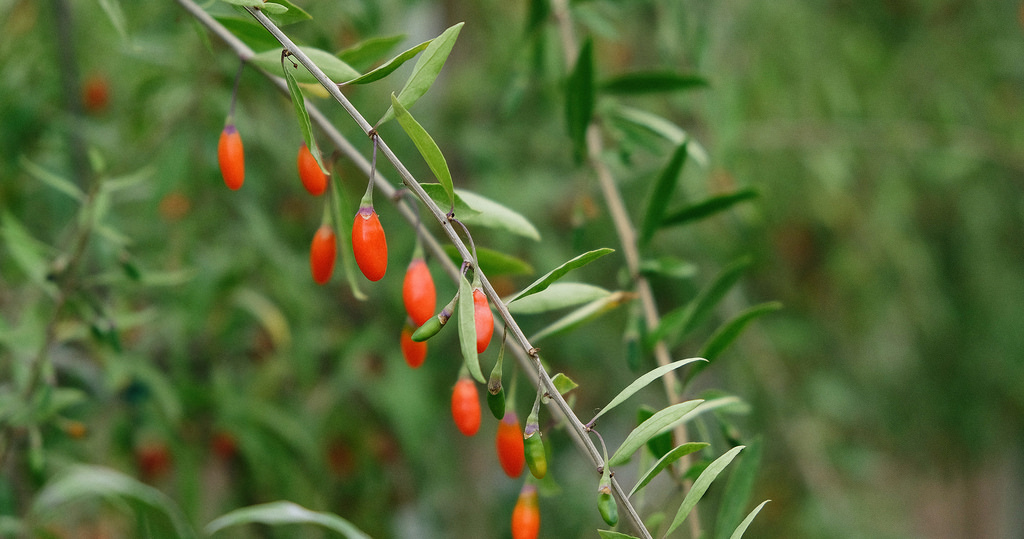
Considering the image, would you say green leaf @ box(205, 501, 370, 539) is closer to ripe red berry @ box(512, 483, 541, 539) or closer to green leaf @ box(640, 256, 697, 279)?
ripe red berry @ box(512, 483, 541, 539)

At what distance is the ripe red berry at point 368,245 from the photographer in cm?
33

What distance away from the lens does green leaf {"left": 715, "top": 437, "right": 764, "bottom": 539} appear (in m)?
0.46

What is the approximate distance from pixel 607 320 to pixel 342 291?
440mm

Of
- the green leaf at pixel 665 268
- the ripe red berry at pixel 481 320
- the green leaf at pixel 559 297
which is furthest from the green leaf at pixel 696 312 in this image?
the ripe red berry at pixel 481 320

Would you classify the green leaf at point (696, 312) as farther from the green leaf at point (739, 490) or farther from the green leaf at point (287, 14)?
the green leaf at point (287, 14)

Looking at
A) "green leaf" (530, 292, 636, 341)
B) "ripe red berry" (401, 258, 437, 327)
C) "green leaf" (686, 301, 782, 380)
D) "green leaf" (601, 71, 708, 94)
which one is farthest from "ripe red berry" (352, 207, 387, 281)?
"green leaf" (601, 71, 708, 94)

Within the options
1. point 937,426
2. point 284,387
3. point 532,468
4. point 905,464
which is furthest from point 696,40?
point 905,464

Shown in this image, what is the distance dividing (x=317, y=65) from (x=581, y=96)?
0.79ft

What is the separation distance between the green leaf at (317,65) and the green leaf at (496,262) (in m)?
0.11

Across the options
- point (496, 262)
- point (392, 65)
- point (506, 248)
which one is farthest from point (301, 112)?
point (506, 248)

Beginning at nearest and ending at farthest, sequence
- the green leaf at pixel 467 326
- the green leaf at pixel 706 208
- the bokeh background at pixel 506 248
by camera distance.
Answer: the green leaf at pixel 467 326 → the green leaf at pixel 706 208 → the bokeh background at pixel 506 248

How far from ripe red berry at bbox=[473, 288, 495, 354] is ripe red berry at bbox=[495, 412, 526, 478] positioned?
0.08 m

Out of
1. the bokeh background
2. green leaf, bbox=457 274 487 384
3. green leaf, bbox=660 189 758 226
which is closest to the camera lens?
green leaf, bbox=457 274 487 384

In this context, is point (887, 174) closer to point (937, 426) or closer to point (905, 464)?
point (937, 426)
